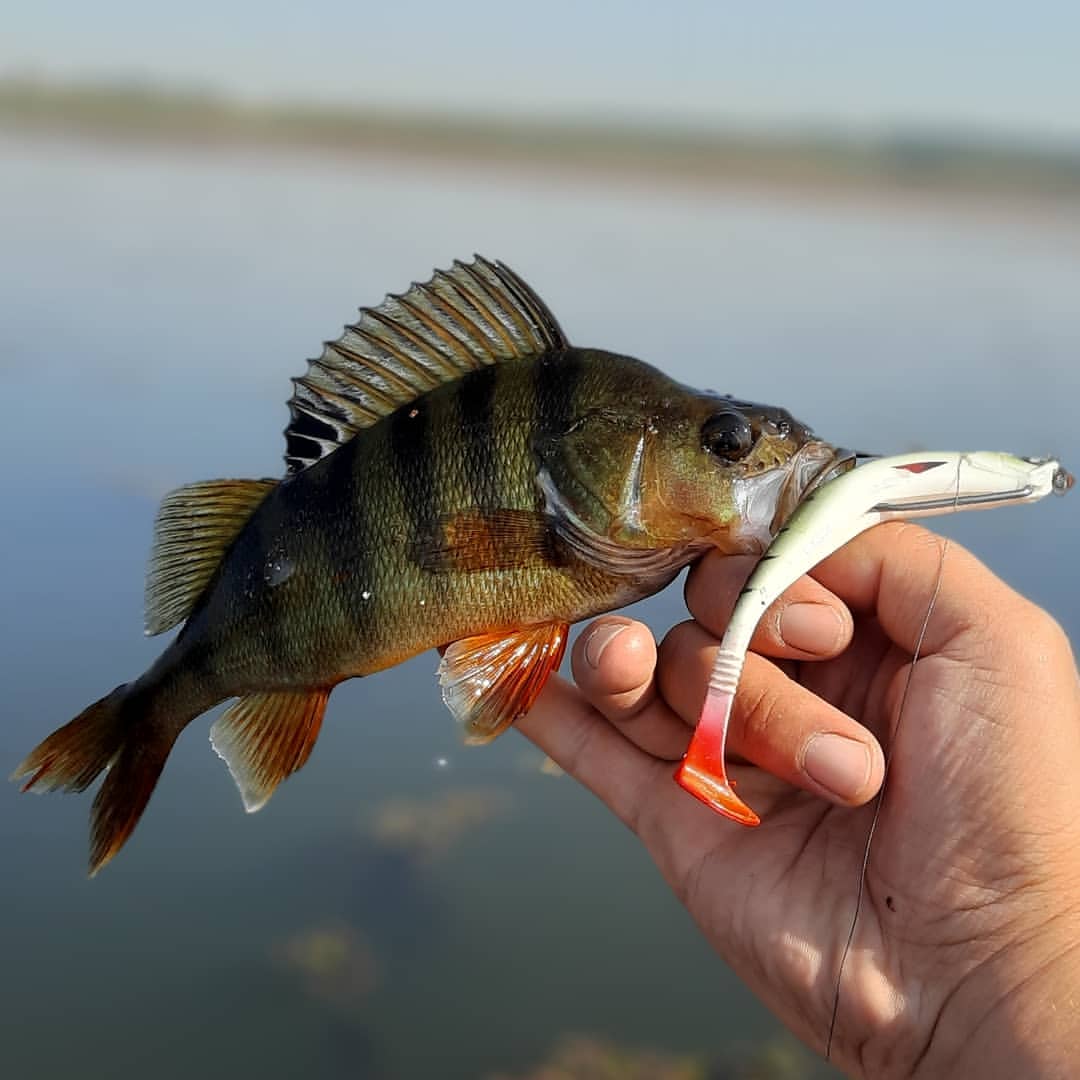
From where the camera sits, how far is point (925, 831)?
1.76 meters

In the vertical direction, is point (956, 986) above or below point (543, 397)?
below

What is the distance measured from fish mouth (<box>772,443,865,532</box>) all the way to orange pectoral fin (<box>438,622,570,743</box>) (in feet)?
1.43

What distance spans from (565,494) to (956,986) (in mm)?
1021

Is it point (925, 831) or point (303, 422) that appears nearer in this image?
point (925, 831)

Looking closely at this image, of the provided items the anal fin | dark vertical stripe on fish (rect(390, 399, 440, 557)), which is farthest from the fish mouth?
the anal fin

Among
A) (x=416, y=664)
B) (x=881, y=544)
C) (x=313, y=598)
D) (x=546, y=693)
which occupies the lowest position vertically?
(x=416, y=664)

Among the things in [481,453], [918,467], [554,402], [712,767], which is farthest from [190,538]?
[918,467]

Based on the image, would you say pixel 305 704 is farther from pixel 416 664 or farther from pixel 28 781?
pixel 416 664

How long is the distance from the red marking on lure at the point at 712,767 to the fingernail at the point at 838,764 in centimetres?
17

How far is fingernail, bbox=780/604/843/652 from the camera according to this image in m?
1.73

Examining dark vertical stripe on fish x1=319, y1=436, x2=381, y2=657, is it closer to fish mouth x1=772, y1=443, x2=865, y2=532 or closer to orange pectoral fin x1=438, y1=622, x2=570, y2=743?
orange pectoral fin x1=438, y1=622, x2=570, y2=743

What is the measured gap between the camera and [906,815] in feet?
5.86

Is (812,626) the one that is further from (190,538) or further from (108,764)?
(108,764)

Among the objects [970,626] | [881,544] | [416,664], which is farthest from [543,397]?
[416,664]
